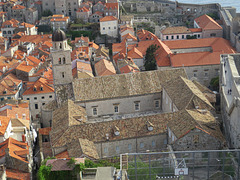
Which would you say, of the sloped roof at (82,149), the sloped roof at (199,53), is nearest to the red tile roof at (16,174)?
the sloped roof at (82,149)

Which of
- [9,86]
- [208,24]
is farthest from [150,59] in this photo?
[9,86]

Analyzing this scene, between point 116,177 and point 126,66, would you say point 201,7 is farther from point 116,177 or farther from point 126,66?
point 116,177

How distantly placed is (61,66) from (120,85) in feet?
19.6

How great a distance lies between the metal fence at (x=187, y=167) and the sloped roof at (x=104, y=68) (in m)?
23.5

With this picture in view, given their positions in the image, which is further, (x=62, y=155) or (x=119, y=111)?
(x=119, y=111)

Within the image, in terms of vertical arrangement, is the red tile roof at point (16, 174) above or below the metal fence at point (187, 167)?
below

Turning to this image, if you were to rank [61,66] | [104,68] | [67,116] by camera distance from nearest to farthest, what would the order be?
[67,116] < [61,66] < [104,68]

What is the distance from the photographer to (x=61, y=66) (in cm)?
3872

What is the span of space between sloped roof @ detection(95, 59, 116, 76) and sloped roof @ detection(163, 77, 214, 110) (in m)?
12.6

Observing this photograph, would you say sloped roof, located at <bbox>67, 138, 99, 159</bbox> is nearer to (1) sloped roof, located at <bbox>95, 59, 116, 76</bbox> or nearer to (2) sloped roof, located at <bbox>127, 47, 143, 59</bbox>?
(1) sloped roof, located at <bbox>95, 59, 116, 76</bbox>

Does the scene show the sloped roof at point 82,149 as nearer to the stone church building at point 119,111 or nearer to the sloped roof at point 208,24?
the stone church building at point 119,111

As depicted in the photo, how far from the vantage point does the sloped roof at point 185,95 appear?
33.7 meters

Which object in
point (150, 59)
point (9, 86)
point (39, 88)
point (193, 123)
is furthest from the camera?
point (150, 59)

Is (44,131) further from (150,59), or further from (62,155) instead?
(150,59)
